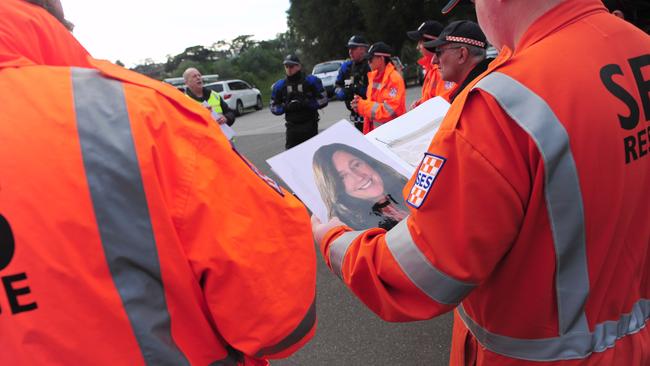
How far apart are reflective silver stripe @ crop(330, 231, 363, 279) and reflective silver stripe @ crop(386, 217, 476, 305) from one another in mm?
184

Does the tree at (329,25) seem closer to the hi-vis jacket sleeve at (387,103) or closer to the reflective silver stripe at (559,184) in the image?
the hi-vis jacket sleeve at (387,103)

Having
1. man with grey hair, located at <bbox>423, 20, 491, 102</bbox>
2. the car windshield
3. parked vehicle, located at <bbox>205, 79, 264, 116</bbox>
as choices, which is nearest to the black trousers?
man with grey hair, located at <bbox>423, 20, 491, 102</bbox>

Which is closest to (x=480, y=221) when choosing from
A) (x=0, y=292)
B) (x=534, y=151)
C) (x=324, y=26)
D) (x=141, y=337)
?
(x=534, y=151)

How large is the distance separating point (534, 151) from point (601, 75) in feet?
0.78

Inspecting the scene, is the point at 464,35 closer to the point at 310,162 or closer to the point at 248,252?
the point at 310,162

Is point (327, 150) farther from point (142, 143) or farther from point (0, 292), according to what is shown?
point (0, 292)

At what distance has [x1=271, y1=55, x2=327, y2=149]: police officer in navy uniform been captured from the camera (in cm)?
561

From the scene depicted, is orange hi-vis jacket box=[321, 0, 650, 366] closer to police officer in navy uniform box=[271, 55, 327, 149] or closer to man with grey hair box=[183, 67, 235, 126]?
man with grey hair box=[183, 67, 235, 126]

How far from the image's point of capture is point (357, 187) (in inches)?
56.1

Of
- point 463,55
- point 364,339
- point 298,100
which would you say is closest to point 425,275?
point 364,339

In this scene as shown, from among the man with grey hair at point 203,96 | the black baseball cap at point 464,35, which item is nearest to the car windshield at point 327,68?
the man with grey hair at point 203,96

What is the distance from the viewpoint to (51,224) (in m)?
0.76

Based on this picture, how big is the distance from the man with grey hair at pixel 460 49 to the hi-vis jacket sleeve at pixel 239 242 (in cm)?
201

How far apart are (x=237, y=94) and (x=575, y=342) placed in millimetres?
19313
